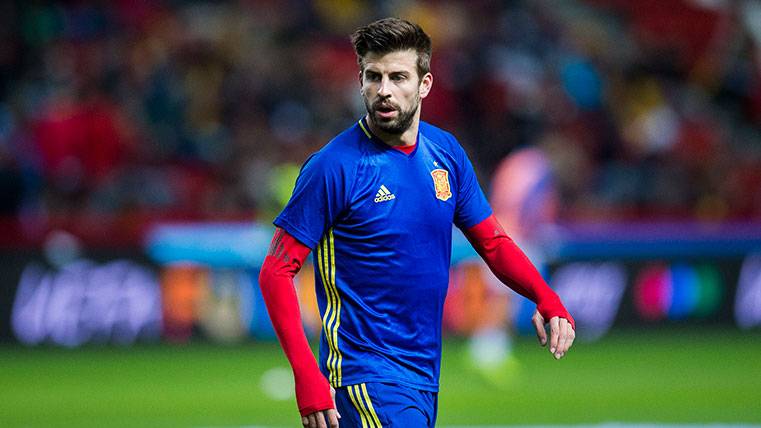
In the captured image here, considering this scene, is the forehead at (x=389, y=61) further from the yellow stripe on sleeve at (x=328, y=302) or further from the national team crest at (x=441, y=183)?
the yellow stripe on sleeve at (x=328, y=302)

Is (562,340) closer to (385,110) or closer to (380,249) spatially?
(380,249)

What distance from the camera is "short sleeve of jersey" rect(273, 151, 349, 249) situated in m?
4.98

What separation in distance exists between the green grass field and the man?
5.37 metres

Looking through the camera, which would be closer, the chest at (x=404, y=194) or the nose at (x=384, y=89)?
the nose at (x=384, y=89)

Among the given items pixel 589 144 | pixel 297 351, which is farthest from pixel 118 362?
pixel 297 351

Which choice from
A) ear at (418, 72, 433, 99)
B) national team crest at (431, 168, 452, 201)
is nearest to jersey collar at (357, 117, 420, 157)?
national team crest at (431, 168, 452, 201)

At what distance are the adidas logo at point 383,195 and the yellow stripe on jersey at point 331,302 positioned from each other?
23 cm

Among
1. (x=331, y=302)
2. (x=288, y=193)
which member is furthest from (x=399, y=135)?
(x=288, y=193)

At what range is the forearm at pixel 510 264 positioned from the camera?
17.6 ft

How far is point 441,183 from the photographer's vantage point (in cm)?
531

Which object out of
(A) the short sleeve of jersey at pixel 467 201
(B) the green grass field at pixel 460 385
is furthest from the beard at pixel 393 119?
(B) the green grass field at pixel 460 385

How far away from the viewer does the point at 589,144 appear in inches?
690

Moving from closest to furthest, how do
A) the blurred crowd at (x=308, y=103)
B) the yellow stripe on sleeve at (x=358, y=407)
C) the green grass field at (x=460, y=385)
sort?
1. the yellow stripe on sleeve at (x=358, y=407)
2. the green grass field at (x=460, y=385)
3. the blurred crowd at (x=308, y=103)

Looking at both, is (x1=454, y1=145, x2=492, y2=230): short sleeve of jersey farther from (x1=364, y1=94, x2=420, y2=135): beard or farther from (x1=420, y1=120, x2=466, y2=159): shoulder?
(x1=364, y1=94, x2=420, y2=135): beard
